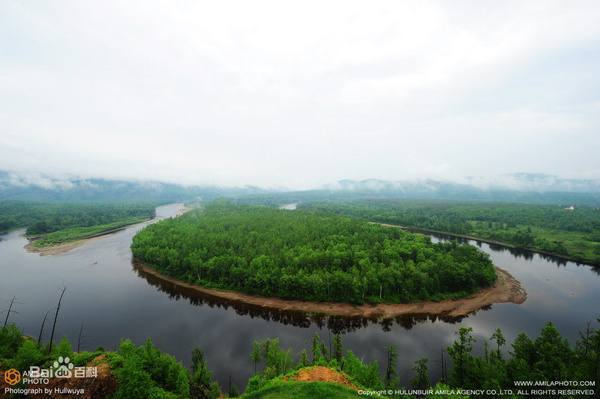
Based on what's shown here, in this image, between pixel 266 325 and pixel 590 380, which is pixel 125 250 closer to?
pixel 266 325

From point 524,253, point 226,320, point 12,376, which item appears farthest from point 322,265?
point 524,253

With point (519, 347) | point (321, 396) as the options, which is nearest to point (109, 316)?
point (321, 396)

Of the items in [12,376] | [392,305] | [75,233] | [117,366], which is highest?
[12,376]

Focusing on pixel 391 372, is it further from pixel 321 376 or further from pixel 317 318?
pixel 317 318

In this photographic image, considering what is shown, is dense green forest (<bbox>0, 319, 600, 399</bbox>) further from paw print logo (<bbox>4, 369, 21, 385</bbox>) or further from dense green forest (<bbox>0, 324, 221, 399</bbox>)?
paw print logo (<bbox>4, 369, 21, 385</bbox>)

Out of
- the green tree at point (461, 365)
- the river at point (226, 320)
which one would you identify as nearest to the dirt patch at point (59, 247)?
the river at point (226, 320)

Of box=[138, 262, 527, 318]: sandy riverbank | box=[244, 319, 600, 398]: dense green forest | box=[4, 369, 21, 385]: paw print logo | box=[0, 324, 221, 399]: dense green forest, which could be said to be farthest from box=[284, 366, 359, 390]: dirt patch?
box=[138, 262, 527, 318]: sandy riverbank

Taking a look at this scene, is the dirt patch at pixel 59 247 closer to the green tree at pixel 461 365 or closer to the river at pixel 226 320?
the river at pixel 226 320
